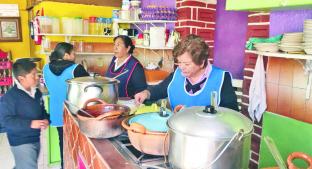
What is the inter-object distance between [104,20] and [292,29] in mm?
3282

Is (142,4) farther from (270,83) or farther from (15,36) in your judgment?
(15,36)

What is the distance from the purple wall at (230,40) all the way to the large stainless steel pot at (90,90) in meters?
1.66

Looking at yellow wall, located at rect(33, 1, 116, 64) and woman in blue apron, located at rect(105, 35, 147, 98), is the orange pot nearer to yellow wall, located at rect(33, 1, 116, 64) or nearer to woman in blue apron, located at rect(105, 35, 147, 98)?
woman in blue apron, located at rect(105, 35, 147, 98)

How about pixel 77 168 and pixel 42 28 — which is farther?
pixel 42 28

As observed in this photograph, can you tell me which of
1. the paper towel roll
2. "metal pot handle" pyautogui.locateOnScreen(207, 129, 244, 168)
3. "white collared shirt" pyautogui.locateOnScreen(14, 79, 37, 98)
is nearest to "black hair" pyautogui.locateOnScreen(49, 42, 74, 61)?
"white collared shirt" pyautogui.locateOnScreen(14, 79, 37, 98)

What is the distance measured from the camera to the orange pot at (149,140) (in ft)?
3.54

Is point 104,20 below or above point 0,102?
above

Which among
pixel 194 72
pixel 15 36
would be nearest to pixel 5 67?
Result: pixel 15 36

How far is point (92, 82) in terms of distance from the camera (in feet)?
5.59

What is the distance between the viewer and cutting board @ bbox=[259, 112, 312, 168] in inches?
68.2

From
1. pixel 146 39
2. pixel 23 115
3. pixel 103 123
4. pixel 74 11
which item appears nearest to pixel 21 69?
pixel 23 115

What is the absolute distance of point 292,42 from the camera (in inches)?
64.9

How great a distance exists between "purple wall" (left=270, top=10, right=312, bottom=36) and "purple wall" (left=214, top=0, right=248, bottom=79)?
0.86 metres

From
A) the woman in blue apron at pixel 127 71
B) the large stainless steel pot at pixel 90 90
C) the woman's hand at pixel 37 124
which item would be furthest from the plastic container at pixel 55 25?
the large stainless steel pot at pixel 90 90
